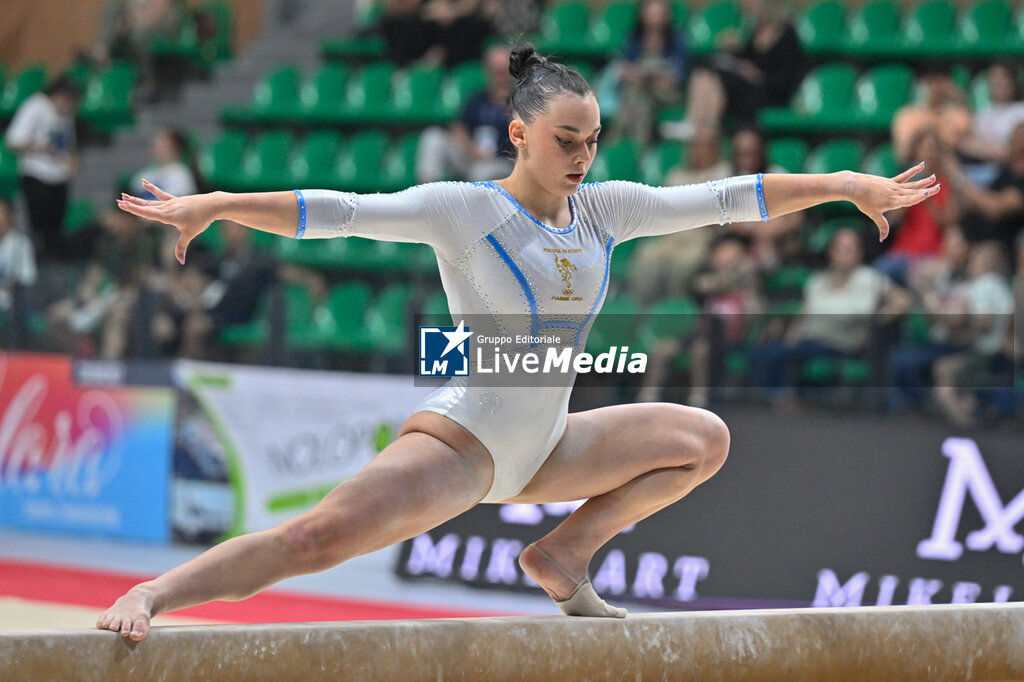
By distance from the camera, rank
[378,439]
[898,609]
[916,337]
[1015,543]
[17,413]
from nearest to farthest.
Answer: [898,609] < [1015,543] < [916,337] < [378,439] < [17,413]

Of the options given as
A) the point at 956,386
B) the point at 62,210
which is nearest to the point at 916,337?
the point at 956,386

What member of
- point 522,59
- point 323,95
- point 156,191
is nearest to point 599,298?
point 522,59

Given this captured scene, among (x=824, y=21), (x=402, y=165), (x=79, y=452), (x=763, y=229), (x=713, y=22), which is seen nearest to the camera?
(x=763, y=229)

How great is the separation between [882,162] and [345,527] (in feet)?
18.6

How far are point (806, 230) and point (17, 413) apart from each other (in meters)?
4.92

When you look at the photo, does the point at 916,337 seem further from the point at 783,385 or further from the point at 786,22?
the point at 786,22

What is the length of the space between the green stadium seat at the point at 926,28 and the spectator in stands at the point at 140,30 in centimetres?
638

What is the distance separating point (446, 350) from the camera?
3.30 m

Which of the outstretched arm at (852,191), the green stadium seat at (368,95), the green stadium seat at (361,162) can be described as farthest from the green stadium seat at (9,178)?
the outstretched arm at (852,191)

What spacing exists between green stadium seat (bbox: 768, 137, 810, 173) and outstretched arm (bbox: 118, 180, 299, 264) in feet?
18.2

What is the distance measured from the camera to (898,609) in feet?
10.9

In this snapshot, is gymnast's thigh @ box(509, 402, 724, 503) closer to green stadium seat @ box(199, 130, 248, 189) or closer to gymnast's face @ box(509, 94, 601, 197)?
gymnast's face @ box(509, 94, 601, 197)

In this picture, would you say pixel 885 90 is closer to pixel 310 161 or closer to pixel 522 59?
pixel 310 161

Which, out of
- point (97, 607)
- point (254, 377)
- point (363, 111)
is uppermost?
point (363, 111)
